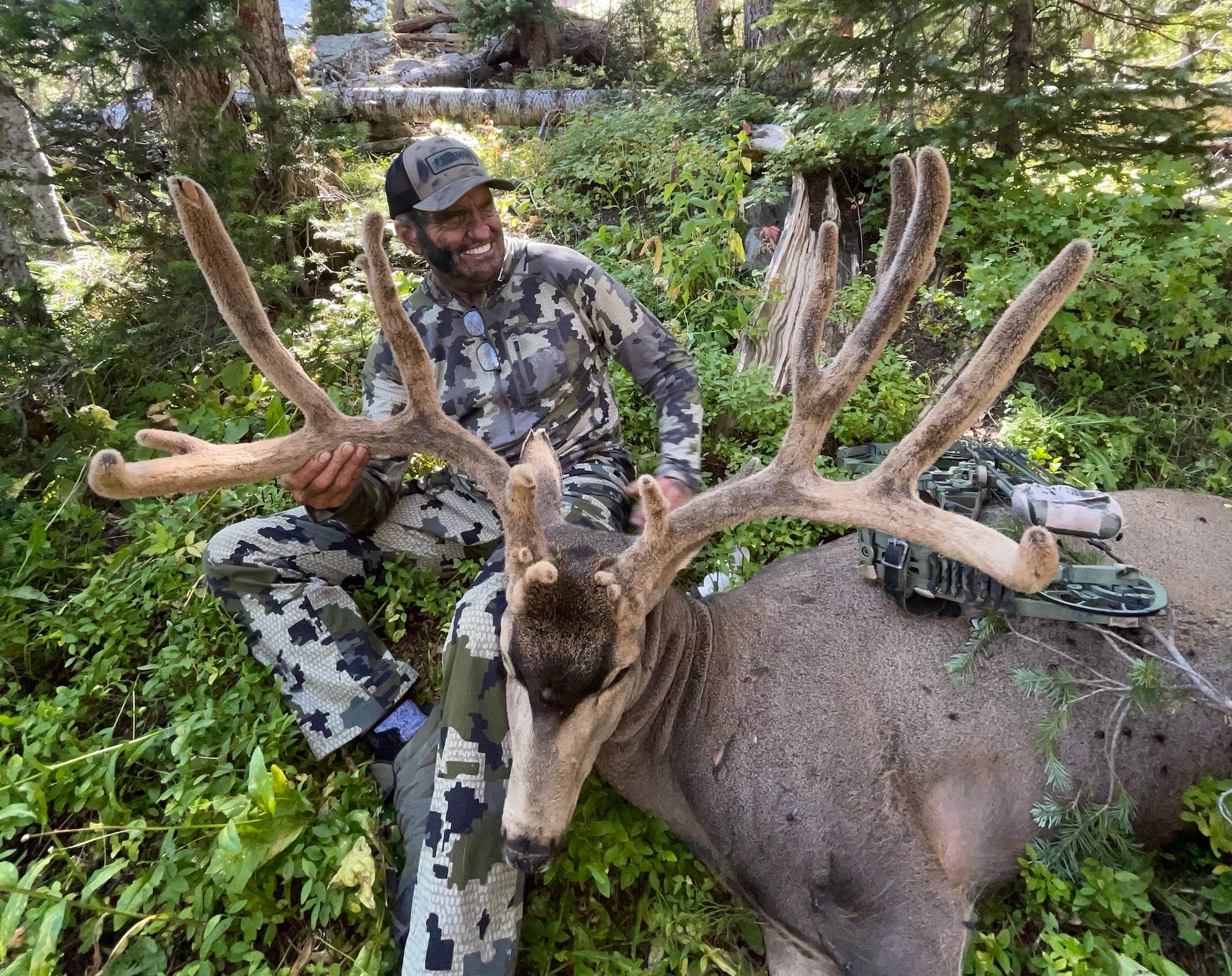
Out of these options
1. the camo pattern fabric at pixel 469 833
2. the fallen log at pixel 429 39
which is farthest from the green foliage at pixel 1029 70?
the fallen log at pixel 429 39

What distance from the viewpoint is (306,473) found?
2.84 metres

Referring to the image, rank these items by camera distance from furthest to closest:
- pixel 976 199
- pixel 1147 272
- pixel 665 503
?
pixel 976 199
pixel 1147 272
pixel 665 503

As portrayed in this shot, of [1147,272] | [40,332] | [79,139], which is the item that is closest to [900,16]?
[1147,272]

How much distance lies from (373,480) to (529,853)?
6.38ft

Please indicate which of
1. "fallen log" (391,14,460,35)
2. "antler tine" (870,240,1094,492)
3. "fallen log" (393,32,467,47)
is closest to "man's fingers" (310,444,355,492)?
"antler tine" (870,240,1094,492)

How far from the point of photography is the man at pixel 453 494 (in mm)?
2703

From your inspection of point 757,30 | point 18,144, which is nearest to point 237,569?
point 18,144

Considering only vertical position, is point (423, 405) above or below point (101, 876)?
above

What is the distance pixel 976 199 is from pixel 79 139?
248 inches

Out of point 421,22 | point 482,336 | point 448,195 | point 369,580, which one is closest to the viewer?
point 448,195

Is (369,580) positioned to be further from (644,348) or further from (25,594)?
(644,348)

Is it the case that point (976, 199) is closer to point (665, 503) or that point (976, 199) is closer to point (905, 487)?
point (905, 487)

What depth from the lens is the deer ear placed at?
2.74 m

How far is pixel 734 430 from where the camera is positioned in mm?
4660
